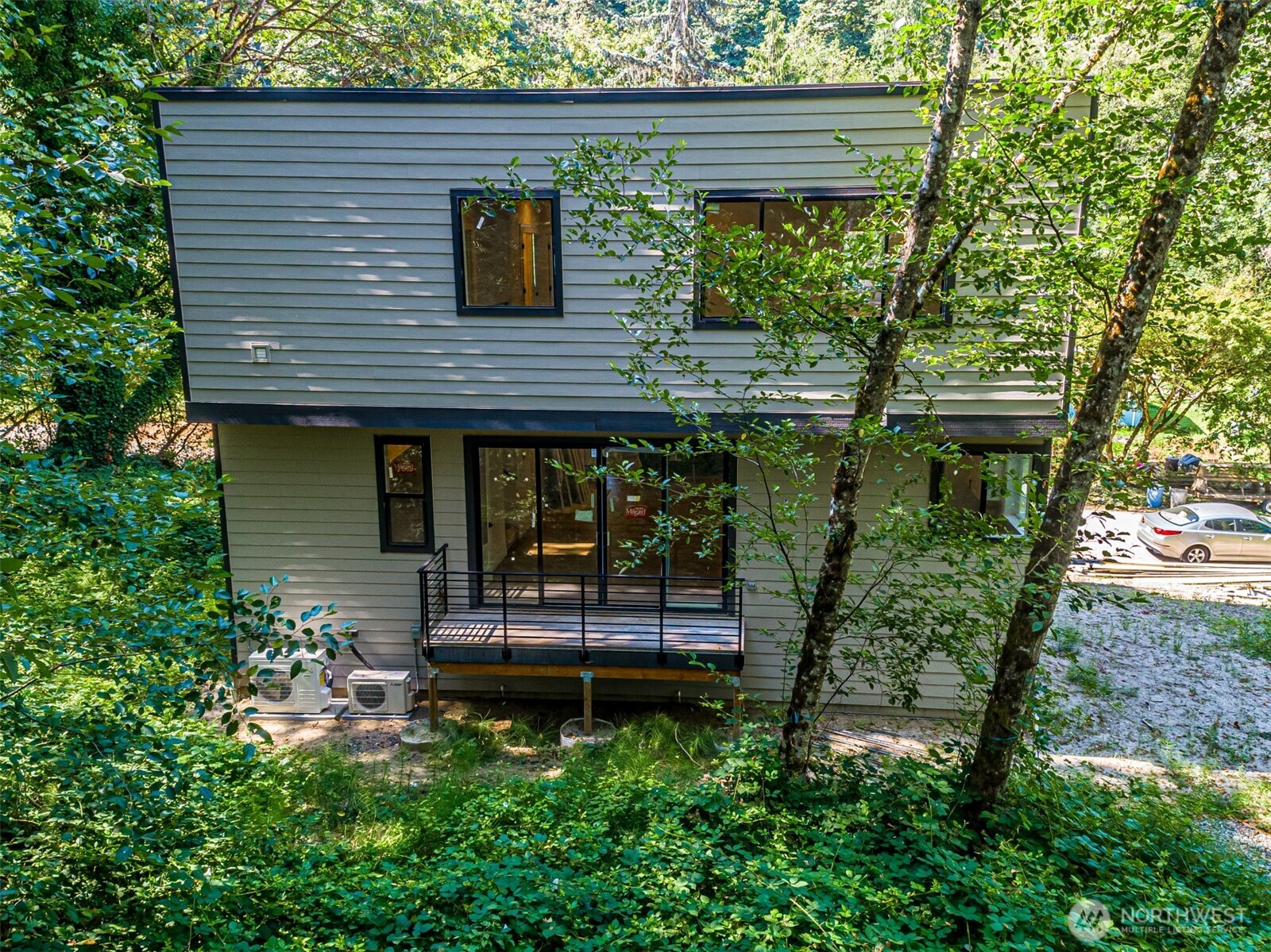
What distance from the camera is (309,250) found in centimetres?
804

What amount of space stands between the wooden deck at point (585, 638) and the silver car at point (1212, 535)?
11277 mm

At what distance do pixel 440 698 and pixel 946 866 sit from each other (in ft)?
21.1

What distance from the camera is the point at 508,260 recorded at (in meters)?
8.09

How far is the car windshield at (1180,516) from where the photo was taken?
15.0m

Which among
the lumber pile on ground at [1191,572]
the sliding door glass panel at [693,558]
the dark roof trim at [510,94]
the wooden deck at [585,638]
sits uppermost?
the dark roof trim at [510,94]

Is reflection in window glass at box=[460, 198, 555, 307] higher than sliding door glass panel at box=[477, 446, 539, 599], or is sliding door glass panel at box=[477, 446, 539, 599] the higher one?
reflection in window glass at box=[460, 198, 555, 307]

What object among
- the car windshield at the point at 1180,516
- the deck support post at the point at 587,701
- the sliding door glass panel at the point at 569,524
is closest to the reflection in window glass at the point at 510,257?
the sliding door glass panel at the point at 569,524

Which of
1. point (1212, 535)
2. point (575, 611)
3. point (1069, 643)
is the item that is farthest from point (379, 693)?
point (1212, 535)

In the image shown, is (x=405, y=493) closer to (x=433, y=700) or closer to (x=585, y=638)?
(x=433, y=700)

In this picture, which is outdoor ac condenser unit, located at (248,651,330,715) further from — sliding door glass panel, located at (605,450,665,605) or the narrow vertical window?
sliding door glass panel, located at (605,450,665,605)

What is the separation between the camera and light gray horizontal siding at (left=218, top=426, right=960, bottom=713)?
340 inches

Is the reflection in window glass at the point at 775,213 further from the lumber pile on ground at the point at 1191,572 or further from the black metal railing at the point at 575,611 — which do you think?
the lumber pile on ground at the point at 1191,572

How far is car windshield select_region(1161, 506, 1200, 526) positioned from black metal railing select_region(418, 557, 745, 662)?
11.5 meters

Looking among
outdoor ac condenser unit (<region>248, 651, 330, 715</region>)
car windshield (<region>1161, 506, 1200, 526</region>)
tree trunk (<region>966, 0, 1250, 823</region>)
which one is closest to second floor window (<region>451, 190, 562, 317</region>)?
outdoor ac condenser unit (<region>248, 651, 330, 715</region>)
